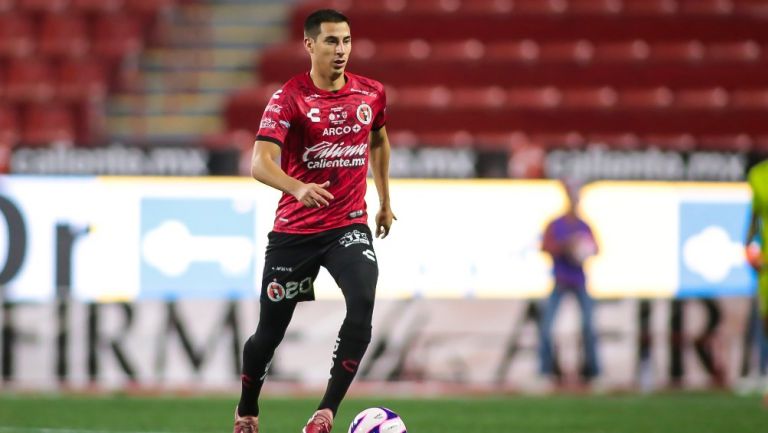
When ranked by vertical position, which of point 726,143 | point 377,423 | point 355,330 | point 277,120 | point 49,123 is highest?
point 277,120

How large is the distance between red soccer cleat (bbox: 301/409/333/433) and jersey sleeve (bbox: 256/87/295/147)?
1.24 meters

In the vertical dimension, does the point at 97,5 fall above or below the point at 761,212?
above

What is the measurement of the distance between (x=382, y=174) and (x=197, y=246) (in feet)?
25.8

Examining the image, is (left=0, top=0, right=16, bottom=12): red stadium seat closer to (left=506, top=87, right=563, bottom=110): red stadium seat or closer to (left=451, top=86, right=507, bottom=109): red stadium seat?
(left=451, top=86, right=507, bottom=109): red stadium seat

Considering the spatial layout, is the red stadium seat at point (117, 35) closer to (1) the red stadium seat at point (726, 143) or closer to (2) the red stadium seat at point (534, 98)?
(2) the red stadium seat at point (534, 98)

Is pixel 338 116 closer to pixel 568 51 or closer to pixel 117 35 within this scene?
pixel 568 51

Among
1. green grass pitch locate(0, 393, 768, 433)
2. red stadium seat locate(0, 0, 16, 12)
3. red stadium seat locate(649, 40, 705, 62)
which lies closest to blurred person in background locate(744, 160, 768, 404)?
green grass pitch locate(0, 393, 768, 433)

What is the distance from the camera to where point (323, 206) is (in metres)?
6.32

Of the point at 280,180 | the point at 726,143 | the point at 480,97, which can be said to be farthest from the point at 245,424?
the point at 480,97

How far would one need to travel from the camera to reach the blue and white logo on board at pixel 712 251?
14.5 m

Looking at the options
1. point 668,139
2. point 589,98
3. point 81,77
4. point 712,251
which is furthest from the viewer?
point 81,77

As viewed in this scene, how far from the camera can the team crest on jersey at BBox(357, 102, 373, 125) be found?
6.52 meters

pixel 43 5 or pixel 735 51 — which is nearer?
pixel 735 51

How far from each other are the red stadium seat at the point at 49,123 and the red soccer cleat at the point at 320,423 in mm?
10633
